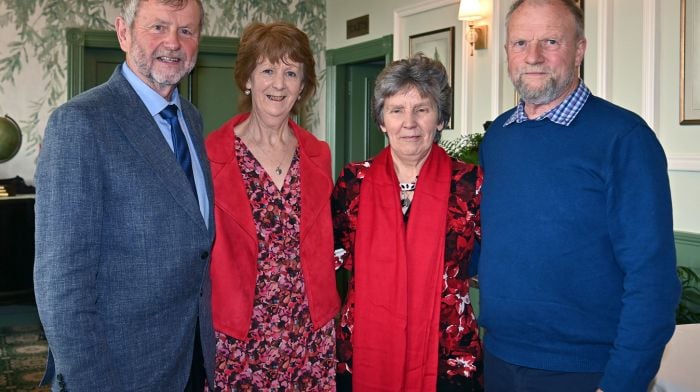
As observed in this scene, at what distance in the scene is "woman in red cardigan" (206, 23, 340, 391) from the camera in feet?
7.38

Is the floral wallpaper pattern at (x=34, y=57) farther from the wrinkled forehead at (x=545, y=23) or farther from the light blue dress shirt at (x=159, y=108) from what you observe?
the wrinkled forehead at (x=545, y=23)

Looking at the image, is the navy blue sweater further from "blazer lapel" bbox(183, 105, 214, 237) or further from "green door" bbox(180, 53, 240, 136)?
"green door" bbox(180, 53, 240, 136)

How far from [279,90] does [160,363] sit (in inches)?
38.9

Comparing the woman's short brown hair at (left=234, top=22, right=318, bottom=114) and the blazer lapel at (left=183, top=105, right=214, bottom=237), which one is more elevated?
the woman's short brown hair at (left=234, top=22, right=318, bottom=114)

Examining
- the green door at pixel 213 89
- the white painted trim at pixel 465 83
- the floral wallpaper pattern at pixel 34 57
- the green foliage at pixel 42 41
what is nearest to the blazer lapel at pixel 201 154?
the white painted trim at pixel 465 83

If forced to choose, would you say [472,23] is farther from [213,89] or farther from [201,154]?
[201,154]

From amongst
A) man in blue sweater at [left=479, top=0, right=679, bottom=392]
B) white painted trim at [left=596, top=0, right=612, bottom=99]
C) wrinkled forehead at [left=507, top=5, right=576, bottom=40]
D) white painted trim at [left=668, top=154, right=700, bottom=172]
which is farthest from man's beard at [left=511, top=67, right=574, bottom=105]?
white painted trim at [left=596, top=0, right=612, bottom=99]

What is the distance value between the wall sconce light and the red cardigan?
10.9ft

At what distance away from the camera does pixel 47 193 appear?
1600 mm

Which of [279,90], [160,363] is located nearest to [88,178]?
[160,363]

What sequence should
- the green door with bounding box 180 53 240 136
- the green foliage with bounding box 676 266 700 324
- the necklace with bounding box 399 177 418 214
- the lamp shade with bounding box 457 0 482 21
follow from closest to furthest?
1. the necklace with bounding box 399 177 418 214
2. the green foliage with bounding box 676 266 700 324
3. the lamp shade with bounding box 457 0 482 21
4. the green door with bounding box 180 53 240 136

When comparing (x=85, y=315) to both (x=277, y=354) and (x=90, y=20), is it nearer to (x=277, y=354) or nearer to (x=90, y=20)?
(x=277, y=354)

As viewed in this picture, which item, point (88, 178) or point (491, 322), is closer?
point (88, 178)

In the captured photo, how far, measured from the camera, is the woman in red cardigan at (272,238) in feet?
7.38
